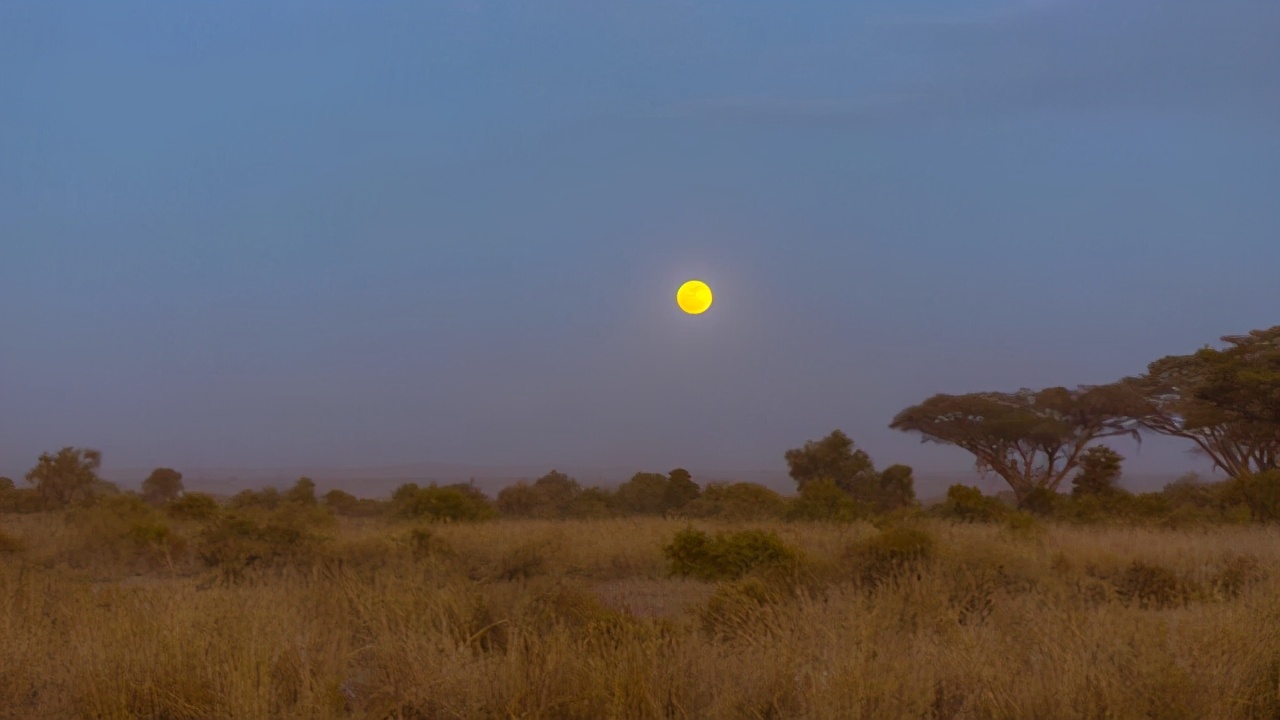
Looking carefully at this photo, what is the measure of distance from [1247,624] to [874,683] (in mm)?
3164

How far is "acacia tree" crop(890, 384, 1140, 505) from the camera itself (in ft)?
108

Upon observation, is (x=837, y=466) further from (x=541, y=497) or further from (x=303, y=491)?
(x=303, y=491)

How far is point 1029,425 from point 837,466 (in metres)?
6.42

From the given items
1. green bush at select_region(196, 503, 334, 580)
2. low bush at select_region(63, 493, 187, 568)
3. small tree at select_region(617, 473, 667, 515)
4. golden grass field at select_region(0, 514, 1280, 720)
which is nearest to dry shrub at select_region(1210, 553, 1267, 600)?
golden grass field at select_region(0, 514, 1280, 720)

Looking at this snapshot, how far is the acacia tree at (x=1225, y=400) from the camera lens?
1115 inches

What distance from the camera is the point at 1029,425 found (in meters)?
32.8

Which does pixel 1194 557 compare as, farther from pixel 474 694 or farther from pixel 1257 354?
pixel 1257 354

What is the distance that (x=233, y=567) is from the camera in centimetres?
1402

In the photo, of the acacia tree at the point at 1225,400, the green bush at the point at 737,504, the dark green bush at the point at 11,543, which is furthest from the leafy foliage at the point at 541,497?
the acacia tree at the point at 1225,400

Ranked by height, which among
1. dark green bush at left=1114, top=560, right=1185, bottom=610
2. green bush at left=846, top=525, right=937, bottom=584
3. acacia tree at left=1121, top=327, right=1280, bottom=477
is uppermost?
acacia tree at left=1121, top=327, right=1280, bottom=477

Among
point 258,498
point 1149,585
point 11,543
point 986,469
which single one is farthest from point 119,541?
point 986,469

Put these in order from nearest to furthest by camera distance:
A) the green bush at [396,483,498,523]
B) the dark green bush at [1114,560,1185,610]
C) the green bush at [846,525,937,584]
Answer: the dark green bush at [1114,560,1185,610] → the green bush at [846,525,937,584] → the green bush at [396,483,498,523]

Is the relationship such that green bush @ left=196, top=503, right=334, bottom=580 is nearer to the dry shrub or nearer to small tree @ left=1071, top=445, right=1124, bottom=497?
the dry shrub

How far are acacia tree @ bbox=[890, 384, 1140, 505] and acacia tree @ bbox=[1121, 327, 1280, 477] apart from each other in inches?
38.3
